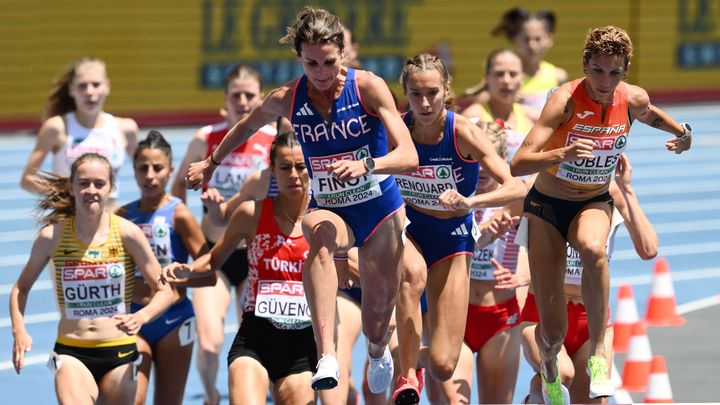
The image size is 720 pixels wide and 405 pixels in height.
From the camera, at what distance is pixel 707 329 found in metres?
10.2

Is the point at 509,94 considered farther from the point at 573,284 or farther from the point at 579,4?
the point at 579,4

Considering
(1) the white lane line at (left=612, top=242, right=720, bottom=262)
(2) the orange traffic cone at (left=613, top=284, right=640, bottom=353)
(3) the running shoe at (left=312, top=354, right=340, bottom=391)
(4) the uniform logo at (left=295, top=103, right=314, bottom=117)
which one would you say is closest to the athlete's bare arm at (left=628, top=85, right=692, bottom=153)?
(4) the uniform logo at (left=295, top=103, right=314, bottom=117)

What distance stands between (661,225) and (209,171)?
389 inches

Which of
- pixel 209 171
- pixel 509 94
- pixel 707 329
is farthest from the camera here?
pixel 707 329

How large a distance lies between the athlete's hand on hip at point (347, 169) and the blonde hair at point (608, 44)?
1.26m

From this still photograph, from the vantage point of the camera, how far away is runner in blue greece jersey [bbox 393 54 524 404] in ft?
20.8

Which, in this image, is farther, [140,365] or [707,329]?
[707,329]

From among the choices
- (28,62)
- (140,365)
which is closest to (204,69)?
(28,62)

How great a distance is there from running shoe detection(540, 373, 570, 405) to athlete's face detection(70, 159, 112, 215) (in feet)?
8.11

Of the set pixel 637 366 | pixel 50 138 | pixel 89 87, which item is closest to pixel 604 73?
pixel 637 366

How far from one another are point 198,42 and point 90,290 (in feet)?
51.8

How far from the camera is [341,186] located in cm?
602

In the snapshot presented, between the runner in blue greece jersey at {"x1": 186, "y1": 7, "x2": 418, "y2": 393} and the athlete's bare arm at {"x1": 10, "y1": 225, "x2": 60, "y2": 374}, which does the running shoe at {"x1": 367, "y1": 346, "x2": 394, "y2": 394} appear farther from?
the athlete's bare arm at {"x1": 10, "y1": 225, "x2": 60, "y2": 374}

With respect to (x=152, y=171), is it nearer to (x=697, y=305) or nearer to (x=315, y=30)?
(x=315, y=30)
